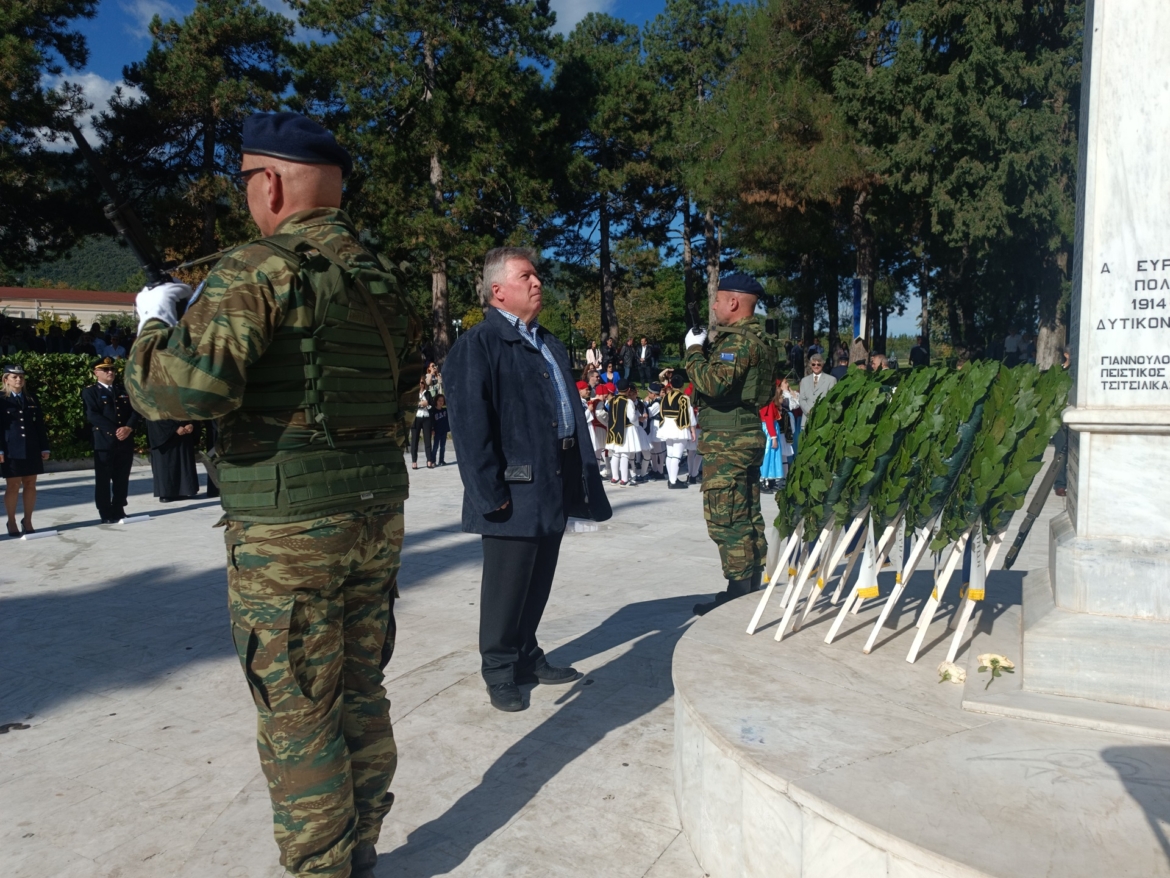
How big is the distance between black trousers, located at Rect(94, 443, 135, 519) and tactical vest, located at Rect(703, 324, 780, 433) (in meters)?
7.93

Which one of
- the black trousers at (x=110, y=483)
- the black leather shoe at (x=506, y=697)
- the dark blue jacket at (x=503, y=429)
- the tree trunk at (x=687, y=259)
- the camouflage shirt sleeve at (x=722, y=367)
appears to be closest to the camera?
the dark blue jacket at (x=503, y=429)

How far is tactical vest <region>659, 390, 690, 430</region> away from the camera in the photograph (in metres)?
13.1

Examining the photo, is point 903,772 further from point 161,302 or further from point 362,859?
point 161,302

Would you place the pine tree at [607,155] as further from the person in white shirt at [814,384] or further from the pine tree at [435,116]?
the person in white shirt at [814,384]

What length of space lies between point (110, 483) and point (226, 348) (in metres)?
9.49

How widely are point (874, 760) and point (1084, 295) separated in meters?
1.85

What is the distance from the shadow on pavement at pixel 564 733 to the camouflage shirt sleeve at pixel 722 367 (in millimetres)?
1420

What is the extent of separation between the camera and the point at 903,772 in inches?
104

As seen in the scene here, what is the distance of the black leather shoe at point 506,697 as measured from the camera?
4098 mm

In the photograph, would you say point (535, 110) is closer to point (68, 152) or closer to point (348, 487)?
point (68, 152)

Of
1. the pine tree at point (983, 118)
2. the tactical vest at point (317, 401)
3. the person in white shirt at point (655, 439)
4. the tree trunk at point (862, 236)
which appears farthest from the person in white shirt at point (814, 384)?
the tree trunk at point (862, 236)

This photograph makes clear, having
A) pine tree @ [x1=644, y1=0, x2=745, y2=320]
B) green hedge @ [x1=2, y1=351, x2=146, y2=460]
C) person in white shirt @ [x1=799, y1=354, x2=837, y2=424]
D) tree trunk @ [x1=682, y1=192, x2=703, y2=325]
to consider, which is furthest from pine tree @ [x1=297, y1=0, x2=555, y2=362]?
person in white shirt @ [x1=799, y1=354, x2=837, y2=424]

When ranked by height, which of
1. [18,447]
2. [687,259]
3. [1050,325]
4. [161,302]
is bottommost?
[18,447]

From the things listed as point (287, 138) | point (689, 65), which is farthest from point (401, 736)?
point (689, 65)
